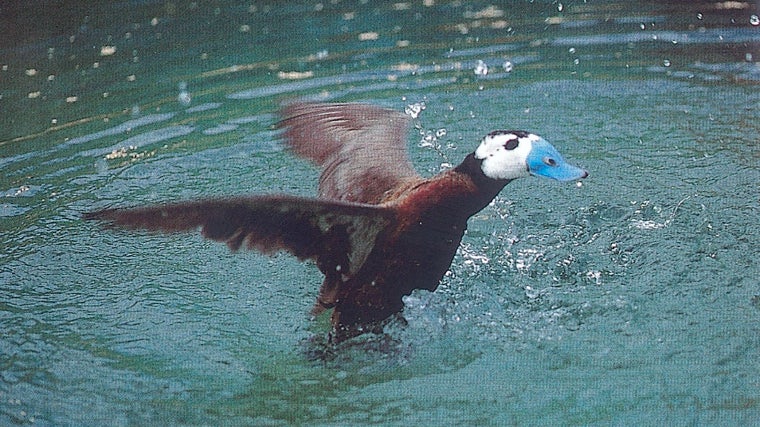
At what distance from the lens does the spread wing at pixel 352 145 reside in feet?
13.6

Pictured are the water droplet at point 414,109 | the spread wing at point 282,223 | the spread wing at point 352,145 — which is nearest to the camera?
the spread wing at point 282,223

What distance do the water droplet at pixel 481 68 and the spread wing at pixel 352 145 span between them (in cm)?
215

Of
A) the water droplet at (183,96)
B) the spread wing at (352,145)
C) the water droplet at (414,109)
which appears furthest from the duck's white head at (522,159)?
the water droplet at (183,96)

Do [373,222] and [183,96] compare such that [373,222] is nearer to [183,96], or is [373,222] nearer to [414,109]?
[414,109]

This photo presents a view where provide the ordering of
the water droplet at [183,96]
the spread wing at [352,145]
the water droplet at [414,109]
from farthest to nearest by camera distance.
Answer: the water droplet at [183,96] < the water droplet at [414,109] < the spread wing at [352,145]

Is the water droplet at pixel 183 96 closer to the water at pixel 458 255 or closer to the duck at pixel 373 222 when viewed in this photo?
the water at pixel 458 255

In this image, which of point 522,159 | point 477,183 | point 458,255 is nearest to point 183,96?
point 458,255

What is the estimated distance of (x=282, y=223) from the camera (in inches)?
135

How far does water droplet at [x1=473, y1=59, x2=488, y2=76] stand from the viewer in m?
6.75

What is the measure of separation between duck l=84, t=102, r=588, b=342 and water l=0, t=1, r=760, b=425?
0.60 feet

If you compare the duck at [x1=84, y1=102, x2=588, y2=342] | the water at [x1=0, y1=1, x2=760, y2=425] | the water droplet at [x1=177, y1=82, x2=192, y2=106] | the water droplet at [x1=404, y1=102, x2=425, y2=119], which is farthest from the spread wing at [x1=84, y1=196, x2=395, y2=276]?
the water droplet at [x1=177, y1=82, x2=192, y2=106]

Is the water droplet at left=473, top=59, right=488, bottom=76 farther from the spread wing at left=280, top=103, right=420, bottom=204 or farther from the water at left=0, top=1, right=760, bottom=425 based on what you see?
the spread wing at left=280, top=103, right=420, bottom=204

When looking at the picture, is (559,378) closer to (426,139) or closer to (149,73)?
(426,139)

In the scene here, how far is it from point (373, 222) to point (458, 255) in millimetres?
1098
